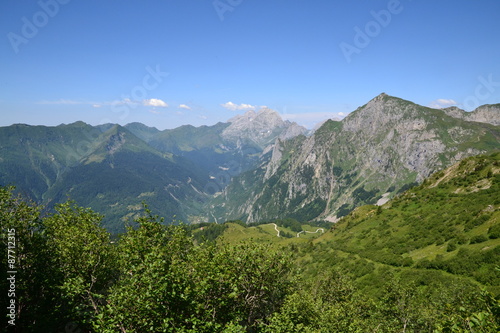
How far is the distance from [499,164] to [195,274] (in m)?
121

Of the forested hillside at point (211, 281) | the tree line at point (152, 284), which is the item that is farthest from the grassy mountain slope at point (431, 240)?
the tree line at point (152, 284)

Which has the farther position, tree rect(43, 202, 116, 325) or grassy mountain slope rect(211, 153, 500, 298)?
grassy mountain slope rect(211, 153, 500, 298)

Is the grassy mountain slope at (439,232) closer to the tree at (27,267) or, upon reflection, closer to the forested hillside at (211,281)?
the forested hillside at (211,281)


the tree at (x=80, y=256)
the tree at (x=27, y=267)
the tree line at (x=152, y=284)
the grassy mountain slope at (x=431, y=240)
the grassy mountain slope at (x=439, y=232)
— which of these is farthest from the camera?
the grassy mountain slope at (x=439, y=232)

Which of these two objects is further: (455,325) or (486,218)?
(486,218)

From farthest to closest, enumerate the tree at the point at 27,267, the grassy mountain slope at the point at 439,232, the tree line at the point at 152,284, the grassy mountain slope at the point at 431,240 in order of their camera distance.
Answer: the grassy mountain slope at the point at 439,232
the grassy mountain slope at the point at 431,240
the tree at the point at 27,267
the tree line at the point at 152,284

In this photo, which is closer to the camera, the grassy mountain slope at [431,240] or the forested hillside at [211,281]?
the forested hillside at [211,281]

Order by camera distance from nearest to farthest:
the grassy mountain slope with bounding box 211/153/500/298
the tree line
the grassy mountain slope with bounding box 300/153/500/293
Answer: the tree line < the grassy mountain slope with bounding box 211/153/500/298 < the grassy mountain slope with bounding box 300/153/500/293

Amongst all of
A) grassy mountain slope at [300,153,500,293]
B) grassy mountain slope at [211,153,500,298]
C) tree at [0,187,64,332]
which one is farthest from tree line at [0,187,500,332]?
grassy mountain slope at [300,153,500,293]

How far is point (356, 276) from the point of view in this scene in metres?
76.8

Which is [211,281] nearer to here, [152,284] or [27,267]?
[152,284]

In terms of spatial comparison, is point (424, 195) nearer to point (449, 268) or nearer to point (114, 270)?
point (449, 268)

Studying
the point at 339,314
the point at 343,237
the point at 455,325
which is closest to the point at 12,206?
the point at 455,325

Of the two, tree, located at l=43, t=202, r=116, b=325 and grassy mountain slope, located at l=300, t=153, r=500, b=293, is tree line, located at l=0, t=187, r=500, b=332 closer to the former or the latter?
tree, located at l=43, t=202, r=116, b=325
